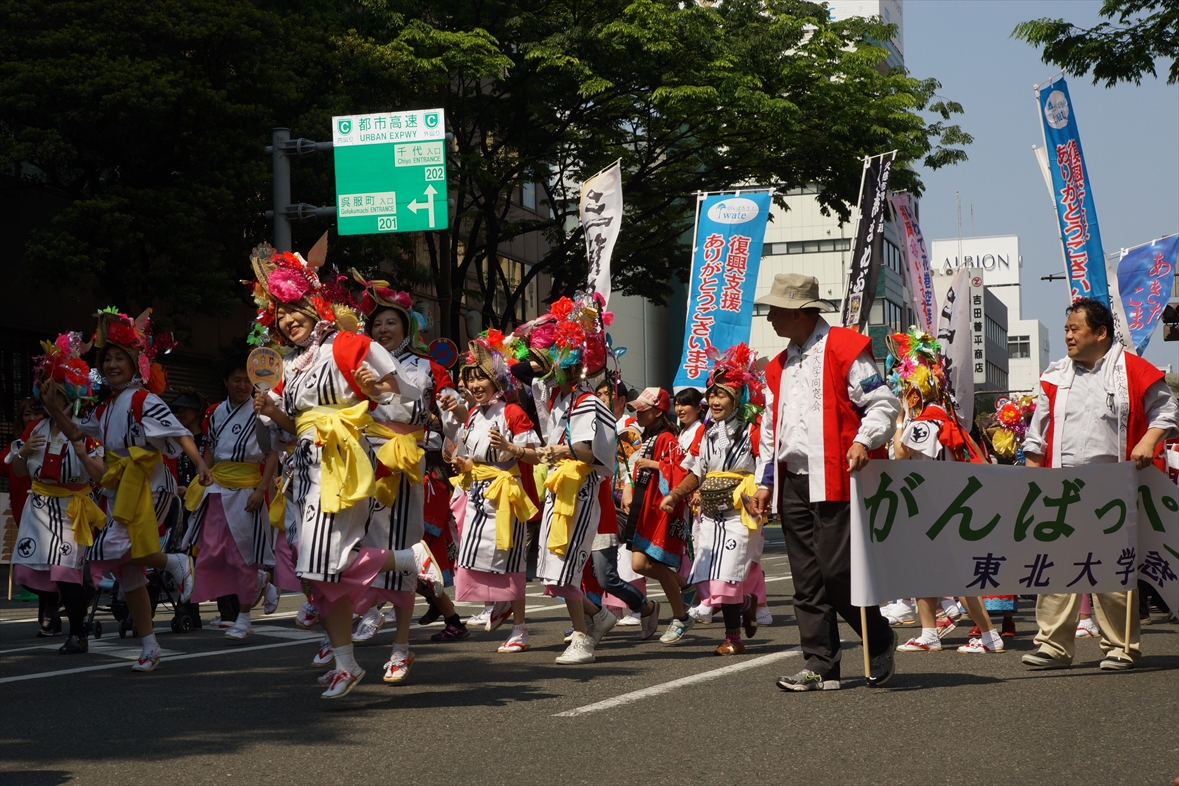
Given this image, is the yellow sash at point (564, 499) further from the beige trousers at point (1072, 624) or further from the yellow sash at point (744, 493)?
the beige trousers at point (1072, 624)

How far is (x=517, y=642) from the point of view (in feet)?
29.2

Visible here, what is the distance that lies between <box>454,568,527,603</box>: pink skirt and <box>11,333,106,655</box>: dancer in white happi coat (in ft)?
8.44

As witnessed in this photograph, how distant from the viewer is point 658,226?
25.3 metres

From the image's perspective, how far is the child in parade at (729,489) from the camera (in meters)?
8.99

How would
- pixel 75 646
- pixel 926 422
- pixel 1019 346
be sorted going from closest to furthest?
pixel 75 646 < pixel 926 422 < pixel 1019 346

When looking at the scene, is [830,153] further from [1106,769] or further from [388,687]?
[1106,769]

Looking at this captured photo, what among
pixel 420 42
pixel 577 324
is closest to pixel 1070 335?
pixel 577 324

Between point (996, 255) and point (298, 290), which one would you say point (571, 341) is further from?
point (996, 255)

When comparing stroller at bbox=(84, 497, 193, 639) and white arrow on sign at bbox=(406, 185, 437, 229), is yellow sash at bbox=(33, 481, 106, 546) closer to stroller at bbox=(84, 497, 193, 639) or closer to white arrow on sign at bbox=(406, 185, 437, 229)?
stroller at bbox=(84, 497, 193, 639)

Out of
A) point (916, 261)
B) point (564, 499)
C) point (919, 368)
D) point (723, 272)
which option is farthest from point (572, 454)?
point (916, 261)

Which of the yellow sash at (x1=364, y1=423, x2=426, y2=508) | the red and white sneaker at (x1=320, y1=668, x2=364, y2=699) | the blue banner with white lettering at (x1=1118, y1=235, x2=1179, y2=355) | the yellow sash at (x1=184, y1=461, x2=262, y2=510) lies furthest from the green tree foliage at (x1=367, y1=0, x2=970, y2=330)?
the red and white sneaker at (x1=320, y1=668, x2=364, y2=699)

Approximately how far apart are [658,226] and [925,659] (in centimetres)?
1765

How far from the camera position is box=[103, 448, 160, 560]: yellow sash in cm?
820

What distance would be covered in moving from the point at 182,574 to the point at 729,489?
12.9ft
